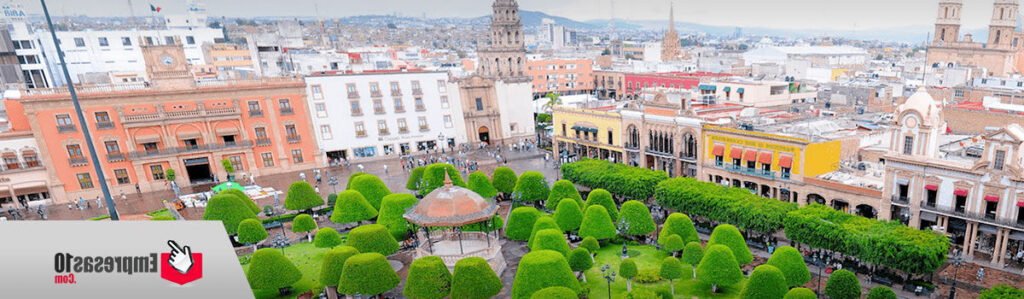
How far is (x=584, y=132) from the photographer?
51.9 metres

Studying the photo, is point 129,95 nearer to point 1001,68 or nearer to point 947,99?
point 947,99

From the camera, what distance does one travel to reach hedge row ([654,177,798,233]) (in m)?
27.9

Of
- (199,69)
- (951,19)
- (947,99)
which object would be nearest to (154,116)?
(199,69)

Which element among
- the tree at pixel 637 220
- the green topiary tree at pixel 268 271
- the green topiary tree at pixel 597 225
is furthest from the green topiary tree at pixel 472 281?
the tree at pixel 637 220

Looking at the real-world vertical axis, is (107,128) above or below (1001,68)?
above

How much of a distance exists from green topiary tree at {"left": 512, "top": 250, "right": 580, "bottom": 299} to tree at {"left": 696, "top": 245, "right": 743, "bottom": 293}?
6409 mm

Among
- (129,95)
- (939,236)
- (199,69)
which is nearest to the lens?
(939,236)

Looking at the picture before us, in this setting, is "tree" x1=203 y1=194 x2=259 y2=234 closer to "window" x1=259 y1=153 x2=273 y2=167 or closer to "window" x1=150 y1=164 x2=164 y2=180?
"window" x1=259 y1=153 x2=273 y2=167

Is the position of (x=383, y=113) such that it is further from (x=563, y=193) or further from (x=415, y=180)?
(x=563, y=193)

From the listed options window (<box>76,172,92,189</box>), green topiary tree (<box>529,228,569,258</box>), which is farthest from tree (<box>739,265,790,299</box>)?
window (<box>76,172,92,189</box>)

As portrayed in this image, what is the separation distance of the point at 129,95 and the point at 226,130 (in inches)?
320

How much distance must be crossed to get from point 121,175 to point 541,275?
45467mm

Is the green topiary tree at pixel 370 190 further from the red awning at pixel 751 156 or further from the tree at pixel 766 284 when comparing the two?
the red awning at pixel 751 156

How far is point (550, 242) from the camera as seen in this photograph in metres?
24.5
